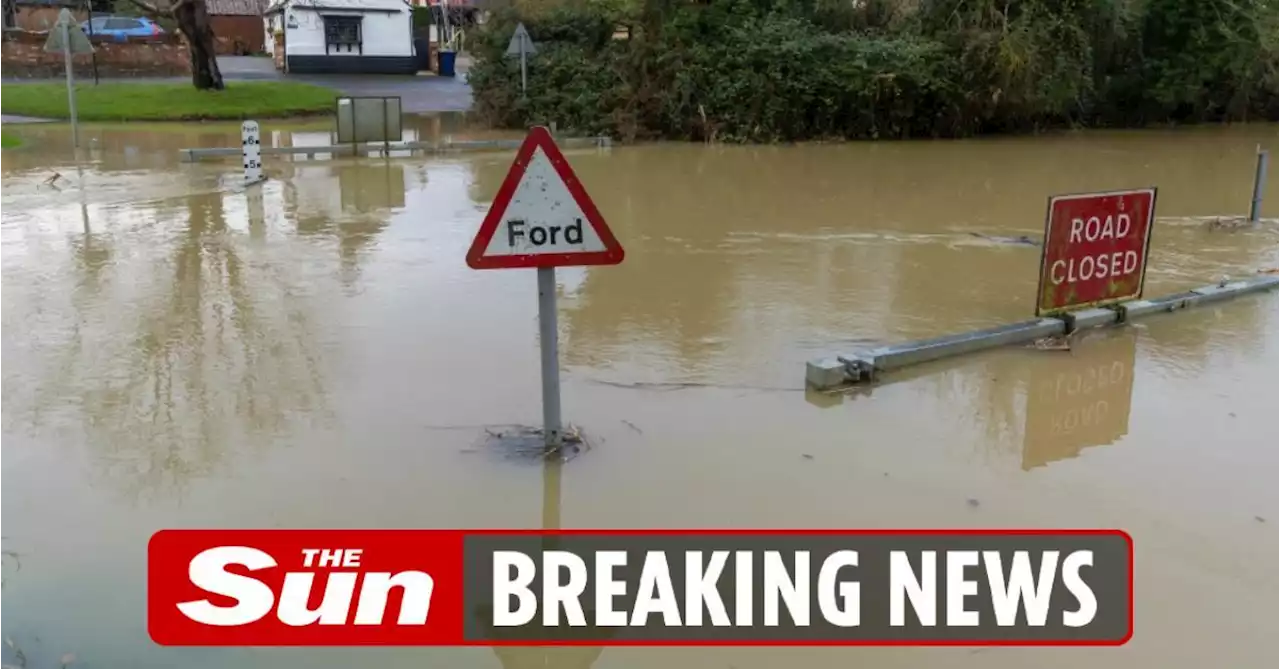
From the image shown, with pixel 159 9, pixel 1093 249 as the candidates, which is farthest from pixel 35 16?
pixel 1093 249

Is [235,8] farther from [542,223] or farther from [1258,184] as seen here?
[542,223]

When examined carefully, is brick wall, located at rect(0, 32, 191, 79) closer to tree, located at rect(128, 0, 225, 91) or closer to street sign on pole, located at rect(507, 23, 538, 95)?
tree, located at rect(128, 0, 225, 91)

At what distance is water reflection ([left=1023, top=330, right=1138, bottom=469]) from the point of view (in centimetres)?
590

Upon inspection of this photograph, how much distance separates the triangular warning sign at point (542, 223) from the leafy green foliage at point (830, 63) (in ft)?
57.1

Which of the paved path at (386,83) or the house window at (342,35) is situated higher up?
the house window at (342,35)

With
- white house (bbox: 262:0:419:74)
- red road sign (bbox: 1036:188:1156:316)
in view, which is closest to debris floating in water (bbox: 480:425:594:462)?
red road sign (bbox: 1036:188:1156:316)

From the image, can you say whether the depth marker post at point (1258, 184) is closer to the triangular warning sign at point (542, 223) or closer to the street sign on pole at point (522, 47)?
the triangular warning sign at point (542, 223)

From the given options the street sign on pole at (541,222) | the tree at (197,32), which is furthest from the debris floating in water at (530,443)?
the tree at (197,32)

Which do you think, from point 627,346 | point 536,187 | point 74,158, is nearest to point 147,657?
point 536,187

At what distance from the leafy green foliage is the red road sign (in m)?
14.7

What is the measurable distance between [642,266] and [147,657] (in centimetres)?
671

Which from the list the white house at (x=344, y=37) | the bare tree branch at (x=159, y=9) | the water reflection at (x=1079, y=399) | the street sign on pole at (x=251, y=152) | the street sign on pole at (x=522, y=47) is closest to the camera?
the water reflection at (x=1079, y=399)

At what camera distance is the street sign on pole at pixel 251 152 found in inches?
582

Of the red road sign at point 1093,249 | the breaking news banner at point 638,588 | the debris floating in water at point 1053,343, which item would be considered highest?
the red road sign at point 1093,249
